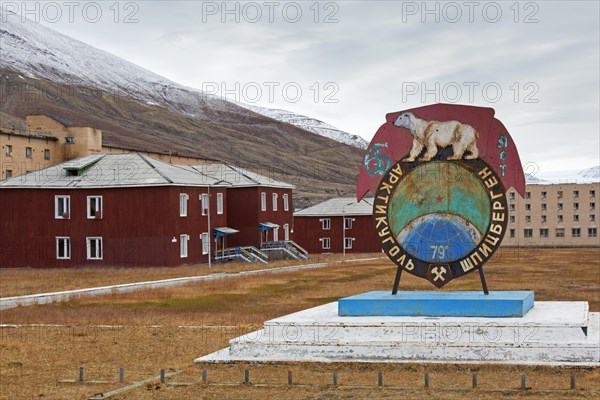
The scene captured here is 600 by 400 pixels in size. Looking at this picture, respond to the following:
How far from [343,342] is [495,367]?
3677mm

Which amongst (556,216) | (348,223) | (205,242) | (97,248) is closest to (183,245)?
(205,242)

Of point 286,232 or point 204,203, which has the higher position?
point 204,203

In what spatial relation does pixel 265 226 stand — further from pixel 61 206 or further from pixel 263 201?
pixel 61 206

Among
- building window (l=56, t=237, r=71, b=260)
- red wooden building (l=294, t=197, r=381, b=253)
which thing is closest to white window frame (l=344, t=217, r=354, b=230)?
red wooden building (l=294, t=197, r=381, b=253)

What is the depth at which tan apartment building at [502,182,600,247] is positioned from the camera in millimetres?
139250

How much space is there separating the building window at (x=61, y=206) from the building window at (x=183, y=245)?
8.46 metres

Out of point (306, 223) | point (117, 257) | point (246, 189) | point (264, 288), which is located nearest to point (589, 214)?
point (306, 223)

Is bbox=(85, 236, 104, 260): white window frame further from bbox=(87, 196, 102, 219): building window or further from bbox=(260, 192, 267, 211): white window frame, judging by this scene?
bbox=(260, 192, 267, 211): white window frame

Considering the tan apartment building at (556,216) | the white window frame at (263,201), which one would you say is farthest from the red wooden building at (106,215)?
the tan apartment building at (556,216)

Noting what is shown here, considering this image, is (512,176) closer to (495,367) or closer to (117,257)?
(495,367)

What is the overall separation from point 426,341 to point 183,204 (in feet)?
148

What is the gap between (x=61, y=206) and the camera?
64.8 meters

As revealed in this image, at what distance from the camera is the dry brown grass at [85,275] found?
45688 millimetres

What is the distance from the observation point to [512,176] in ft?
75.9
